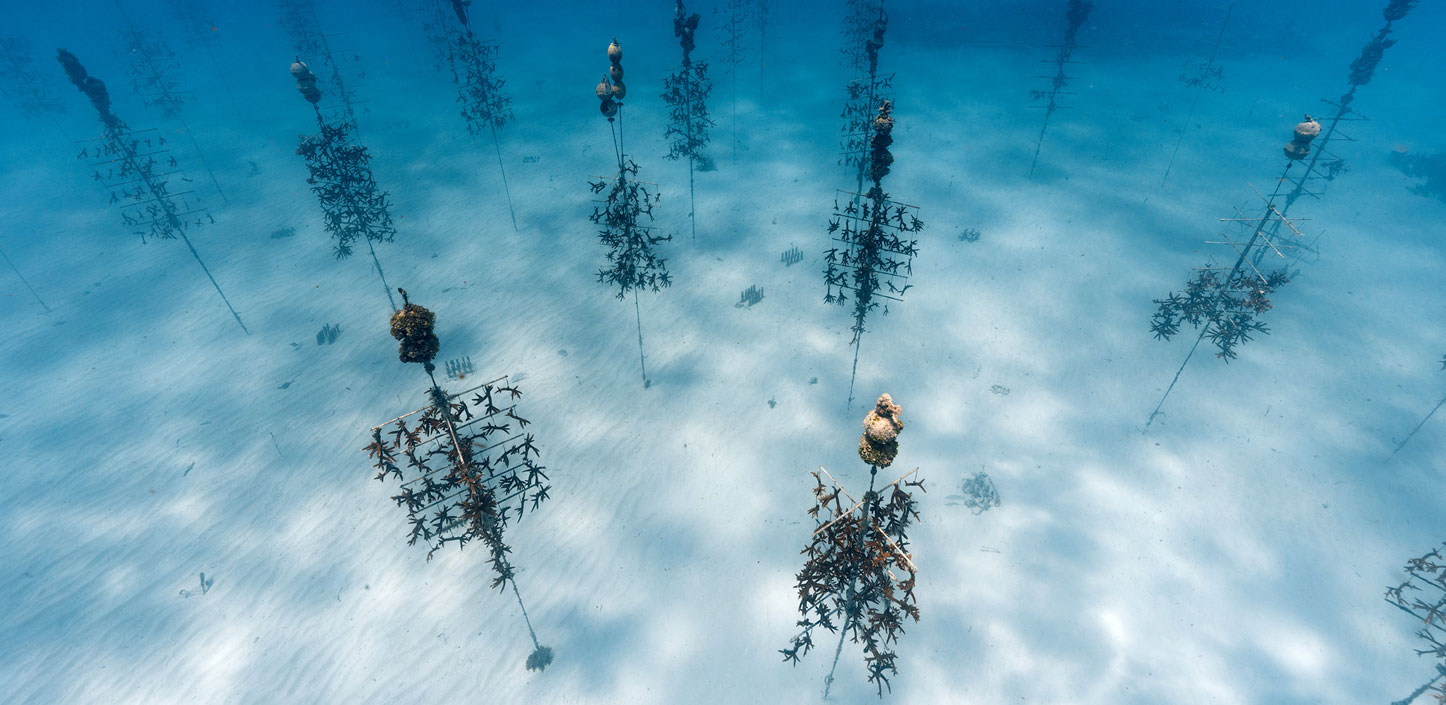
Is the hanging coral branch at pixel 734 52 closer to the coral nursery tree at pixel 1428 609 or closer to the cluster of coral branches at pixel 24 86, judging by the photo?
the coral nursery tree at pixel 1428 609

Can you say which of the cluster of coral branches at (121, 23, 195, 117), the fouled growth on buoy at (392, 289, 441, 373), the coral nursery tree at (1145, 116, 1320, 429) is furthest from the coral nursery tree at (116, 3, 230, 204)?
the coral nursery tree at (1145, 116, 1320, 429)

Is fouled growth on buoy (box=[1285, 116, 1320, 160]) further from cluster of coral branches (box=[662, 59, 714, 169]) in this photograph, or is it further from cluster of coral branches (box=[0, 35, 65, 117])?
cluster of coral branches (box=[0, 35, 65, 117])

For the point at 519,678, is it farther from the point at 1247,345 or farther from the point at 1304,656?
the point at 1247,345

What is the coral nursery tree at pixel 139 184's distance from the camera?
21094mm

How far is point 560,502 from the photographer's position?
15.8 meters

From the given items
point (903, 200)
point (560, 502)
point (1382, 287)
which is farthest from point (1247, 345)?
point (560, 502)

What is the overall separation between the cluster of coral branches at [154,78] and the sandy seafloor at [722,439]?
1138 cm

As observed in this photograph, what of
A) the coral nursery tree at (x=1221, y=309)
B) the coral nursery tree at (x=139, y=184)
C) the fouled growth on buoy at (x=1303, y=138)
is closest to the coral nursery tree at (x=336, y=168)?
the coral nursery tree at (x=139, y=184)

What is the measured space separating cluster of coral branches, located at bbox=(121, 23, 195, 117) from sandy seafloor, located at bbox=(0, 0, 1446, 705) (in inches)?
448

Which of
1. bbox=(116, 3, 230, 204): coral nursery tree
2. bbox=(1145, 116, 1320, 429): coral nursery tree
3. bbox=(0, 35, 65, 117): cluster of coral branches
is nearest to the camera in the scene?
bbox=(1145, 116, 1320, 429): coral nursery tree

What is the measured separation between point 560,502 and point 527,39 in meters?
67.2

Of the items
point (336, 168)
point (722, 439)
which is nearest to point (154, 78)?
point (336, 168)

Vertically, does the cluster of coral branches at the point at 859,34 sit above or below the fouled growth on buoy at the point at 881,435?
above

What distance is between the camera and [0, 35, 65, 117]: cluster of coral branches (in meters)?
41.5
